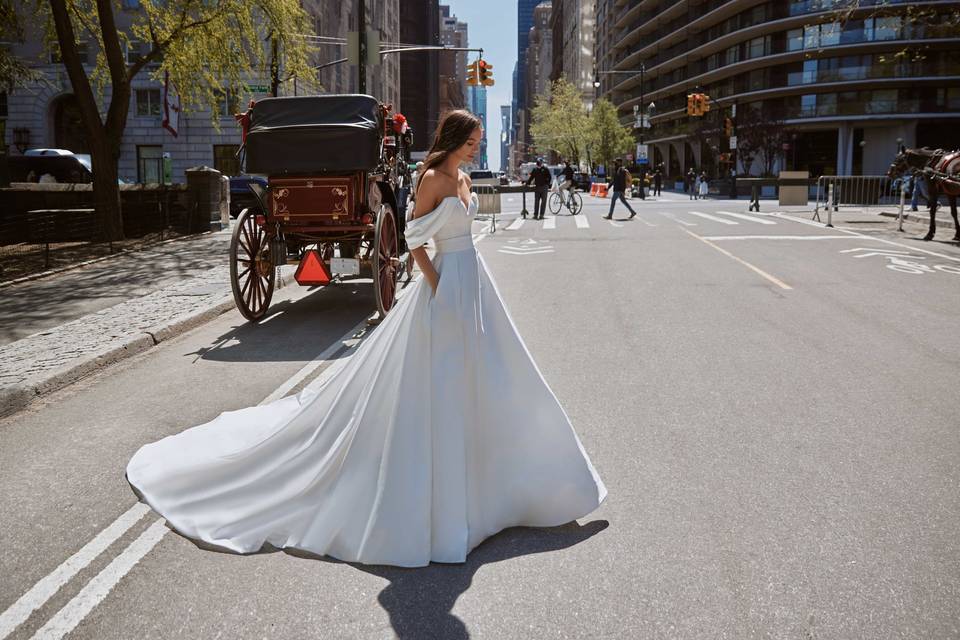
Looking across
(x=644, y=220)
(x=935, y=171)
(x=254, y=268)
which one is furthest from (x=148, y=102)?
(x=254, y=268)

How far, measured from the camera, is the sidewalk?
7434mm

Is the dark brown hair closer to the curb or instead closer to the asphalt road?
the asphalt road

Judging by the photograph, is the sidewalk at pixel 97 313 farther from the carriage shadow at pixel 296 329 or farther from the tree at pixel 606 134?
the tree at pixel 606 134

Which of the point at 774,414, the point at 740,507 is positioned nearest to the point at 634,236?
the point at 774,414

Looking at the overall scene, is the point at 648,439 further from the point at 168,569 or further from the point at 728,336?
the point at 728,336

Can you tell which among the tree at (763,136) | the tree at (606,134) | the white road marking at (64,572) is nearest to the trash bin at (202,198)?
the white road marking at (64,572)

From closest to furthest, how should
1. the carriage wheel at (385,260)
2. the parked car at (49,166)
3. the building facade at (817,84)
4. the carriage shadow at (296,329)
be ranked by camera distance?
the carriage shadow at (296,329), the carriage wheel at (385,260), the parked car at (49,166), the building facade at (817,84)

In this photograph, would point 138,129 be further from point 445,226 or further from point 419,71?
point 419,71

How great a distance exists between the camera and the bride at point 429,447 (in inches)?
154

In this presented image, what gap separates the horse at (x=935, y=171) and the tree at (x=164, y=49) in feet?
46.5

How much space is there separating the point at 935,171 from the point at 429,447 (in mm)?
17921

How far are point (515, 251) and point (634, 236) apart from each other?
14.5 ft

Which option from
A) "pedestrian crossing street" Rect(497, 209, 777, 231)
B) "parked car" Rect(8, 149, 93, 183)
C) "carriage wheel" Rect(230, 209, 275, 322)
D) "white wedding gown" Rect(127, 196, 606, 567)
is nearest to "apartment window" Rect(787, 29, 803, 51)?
"pedestrian crossing street" Rect(497, 209, 777, 231)

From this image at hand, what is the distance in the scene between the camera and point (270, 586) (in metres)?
3.60
